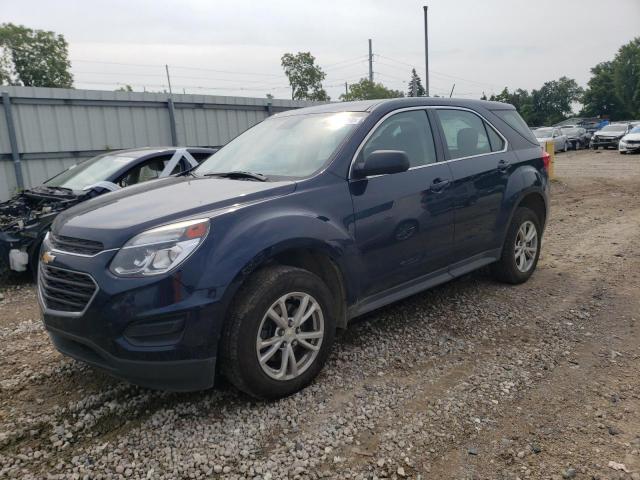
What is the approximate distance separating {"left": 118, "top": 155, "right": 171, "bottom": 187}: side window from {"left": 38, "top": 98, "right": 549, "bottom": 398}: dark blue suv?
2601 millimetres

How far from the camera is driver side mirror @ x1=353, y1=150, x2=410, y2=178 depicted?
135 inches

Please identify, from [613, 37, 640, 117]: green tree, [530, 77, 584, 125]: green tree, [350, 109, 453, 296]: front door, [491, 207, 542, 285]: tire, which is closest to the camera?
[350, 109, 453, 296]: front door

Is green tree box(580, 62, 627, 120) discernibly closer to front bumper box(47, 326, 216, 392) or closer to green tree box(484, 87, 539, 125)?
green tree box(484, 87, 539, 125)

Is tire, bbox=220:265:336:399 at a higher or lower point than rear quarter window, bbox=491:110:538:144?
lower

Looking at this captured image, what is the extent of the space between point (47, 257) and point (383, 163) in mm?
2180

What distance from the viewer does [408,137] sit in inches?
161

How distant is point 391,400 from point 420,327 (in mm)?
1193

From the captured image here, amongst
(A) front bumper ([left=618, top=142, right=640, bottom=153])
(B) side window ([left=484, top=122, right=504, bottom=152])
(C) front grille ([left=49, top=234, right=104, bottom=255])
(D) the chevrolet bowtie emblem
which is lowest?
(A) front bumper ([left=618, top=142, right=640, bottom=153])

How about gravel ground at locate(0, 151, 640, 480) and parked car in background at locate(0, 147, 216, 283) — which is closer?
gravel ground at locate(0, 151, 640, 480)

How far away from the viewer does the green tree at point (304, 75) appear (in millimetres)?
59875

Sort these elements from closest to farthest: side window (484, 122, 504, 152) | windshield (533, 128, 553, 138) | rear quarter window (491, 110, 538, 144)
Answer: side window (484, 122, 504, 152), rear quarter window (491, 110, 538, 144), windshield (533, 128, 553, 138)

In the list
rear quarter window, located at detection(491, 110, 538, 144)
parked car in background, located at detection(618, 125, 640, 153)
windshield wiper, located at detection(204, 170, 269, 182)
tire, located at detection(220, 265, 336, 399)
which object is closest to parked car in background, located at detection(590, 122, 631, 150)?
parked car in background, located at detection(618, 125, 640, 153)

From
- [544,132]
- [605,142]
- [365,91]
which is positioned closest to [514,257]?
[544,132]

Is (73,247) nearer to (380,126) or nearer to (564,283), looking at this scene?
(380,126)
